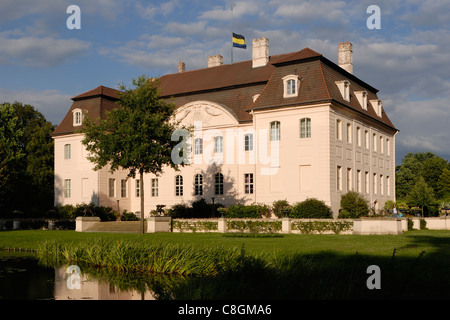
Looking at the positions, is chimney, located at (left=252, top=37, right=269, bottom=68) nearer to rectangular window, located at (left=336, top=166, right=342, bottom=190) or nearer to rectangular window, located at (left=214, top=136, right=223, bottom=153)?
rectangular window, located at (left=214, top=136, right=223, bottom=153)

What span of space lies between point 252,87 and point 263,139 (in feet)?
15.4

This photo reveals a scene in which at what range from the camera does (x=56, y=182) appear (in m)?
46.7

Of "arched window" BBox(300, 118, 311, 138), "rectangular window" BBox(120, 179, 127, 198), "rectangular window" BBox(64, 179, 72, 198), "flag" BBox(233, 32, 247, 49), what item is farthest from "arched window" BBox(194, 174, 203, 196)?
"rectangular window" BBox(64, 179, 72, 198)

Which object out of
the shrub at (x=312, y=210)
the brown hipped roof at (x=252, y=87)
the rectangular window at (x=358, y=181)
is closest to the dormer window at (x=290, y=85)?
the brown hipped roof at (x=252, y=87)

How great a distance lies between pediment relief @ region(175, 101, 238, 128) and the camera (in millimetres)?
38438

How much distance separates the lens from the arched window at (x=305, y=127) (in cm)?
3462

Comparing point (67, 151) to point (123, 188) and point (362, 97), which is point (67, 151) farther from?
point (362, 97)

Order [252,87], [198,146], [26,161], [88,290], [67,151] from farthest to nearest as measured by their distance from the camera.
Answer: [26,161] < [67,151] < [198,146] < [252,87] < [88,290]

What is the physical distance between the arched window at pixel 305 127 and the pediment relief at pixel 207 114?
17.9 ft

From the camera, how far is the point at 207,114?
3928 cm

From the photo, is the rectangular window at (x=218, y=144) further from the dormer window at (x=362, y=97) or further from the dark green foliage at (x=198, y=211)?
the dormer window at (x=362, y=97)

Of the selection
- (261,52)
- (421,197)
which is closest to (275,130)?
(261,52)

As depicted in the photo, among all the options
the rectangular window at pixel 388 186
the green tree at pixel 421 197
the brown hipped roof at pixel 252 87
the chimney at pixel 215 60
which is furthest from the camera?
the green tree at pixel 421 197

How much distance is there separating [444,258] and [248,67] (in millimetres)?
31009
